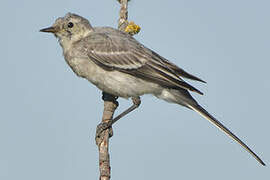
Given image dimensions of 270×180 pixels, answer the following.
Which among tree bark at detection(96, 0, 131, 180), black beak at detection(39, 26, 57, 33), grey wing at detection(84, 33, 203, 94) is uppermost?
black beak at detection(39, 26, 57, 33)

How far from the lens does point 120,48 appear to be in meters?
9.73

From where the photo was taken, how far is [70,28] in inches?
386

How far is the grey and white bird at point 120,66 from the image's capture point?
953 centimetres

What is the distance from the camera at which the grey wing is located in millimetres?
9578

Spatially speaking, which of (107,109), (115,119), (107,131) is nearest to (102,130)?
(107,131)

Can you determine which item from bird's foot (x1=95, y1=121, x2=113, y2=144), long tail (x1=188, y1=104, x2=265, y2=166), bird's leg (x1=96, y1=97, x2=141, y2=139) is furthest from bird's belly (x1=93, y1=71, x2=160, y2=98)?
long tail (x1=188, y1=104, x2=265, y2=166)

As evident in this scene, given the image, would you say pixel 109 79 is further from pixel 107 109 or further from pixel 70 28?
pixel 70 28

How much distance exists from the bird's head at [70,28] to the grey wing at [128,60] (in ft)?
0.95

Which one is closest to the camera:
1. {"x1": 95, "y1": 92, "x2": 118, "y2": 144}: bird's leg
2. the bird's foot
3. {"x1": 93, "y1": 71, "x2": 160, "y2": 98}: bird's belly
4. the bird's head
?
the bird's foot

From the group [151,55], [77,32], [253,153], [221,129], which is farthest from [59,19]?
[253,153]

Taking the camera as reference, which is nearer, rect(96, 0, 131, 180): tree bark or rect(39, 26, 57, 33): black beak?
rect(96, 0, 131, 180): tree bark

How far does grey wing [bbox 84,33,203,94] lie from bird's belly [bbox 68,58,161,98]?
0.33 ft

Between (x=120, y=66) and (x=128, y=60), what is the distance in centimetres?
21

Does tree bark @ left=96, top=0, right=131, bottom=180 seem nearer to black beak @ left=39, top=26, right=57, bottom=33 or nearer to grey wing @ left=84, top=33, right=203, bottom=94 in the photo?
grey wing @ left=84, top=33, right=203, bottom=94
